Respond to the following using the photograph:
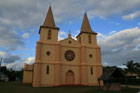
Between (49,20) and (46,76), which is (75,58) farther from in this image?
(49,20)

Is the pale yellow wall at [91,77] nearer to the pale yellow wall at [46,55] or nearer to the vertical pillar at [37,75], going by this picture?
the pale yellow wall at [46,55]

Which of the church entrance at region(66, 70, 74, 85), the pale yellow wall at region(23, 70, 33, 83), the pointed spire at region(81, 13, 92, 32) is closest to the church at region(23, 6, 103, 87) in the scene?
the church entrance at region(66, 70, 74, 85)

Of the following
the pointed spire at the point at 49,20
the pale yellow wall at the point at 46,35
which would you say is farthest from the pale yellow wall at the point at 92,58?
the pointed spire at the point at 49,20

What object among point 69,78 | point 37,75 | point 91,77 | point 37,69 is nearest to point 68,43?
point 69,78

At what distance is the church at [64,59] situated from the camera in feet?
74.2

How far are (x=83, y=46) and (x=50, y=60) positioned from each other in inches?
308

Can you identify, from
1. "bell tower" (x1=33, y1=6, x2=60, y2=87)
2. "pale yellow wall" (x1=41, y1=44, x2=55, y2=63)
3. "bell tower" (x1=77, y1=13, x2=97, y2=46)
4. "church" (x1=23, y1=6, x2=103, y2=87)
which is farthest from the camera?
"bell tower" (x1=77, y1=13, x2=97, y2=46)

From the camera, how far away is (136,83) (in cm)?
3150

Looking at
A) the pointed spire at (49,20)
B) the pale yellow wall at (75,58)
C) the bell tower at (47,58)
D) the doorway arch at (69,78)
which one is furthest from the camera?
the pointed spire at (49,20)

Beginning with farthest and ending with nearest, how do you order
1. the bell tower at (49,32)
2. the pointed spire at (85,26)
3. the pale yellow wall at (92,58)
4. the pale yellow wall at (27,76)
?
the pale yellow wall at (27,76), the pointed spire at (85,26), the pale yellow wall at (92,58), the bell tower at (49,32)

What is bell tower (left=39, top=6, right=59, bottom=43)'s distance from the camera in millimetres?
24809

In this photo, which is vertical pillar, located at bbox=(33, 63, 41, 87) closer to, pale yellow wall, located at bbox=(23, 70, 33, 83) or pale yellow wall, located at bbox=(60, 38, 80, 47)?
pale yellow wall, located at bbox=(60, 38, 80, 47)

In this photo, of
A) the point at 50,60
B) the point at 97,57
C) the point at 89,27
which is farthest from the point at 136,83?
the point at 50,60

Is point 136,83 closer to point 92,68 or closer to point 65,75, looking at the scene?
point 92,68
